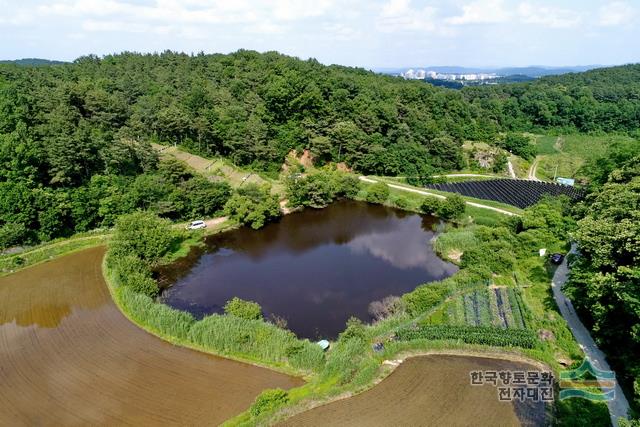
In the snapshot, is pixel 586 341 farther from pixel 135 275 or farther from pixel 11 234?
pixel 11 234

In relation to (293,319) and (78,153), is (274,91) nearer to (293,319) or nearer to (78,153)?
(78,153)

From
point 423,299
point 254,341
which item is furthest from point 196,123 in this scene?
→ point 423,299

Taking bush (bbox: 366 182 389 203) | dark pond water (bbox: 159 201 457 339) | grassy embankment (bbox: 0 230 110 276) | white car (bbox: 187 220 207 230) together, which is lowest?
dark pond water (bbox: 159 201 457 339)

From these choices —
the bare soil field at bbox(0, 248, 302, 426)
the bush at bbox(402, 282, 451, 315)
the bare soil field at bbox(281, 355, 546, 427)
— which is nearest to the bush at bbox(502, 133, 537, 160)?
the bush at bbox(402, 282, 451, 315)

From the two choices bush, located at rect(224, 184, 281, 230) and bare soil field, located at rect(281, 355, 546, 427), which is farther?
bush, located at rect(224, 184, 281, 230)

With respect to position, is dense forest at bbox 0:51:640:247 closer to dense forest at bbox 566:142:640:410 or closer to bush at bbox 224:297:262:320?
bush at bbox 224:297:262:320

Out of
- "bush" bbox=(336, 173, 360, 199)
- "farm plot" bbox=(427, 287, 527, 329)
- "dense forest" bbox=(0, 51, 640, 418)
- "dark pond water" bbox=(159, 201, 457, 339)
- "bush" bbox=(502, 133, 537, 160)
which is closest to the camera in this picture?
"dense forest" bbox=(0, 51, 640, 418)

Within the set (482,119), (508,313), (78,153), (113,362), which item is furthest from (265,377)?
(482,119)

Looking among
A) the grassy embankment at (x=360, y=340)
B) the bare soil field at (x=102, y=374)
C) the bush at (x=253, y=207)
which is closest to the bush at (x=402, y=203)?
the bush at (x=253, y=207)
